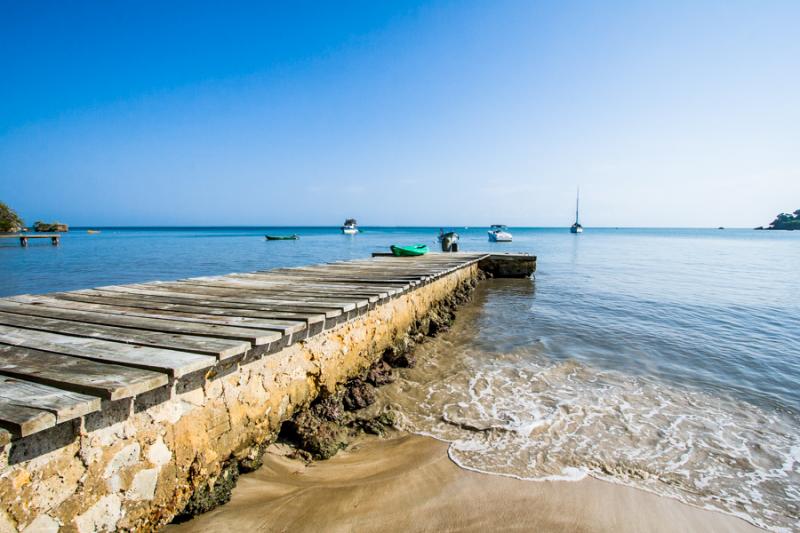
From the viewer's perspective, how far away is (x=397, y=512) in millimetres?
3232

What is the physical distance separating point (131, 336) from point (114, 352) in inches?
19.1

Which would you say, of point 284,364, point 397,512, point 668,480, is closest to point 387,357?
point 284,364

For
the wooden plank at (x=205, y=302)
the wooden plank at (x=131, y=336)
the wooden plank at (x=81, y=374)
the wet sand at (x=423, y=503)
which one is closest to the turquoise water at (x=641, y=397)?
the wet sand at (x=423, y=503)

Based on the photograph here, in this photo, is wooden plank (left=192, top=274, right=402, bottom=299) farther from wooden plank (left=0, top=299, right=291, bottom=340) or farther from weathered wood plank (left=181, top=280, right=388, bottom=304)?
wooden plank (left=0, top=299, right=291, bottom=340)

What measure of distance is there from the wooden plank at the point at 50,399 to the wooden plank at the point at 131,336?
0.81m

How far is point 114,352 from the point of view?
2852mm

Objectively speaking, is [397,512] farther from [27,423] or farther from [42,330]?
[42,330]

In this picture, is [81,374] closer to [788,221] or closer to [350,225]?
[350,225]

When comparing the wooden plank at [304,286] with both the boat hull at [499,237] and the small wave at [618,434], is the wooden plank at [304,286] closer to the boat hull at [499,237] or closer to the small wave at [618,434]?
the small wave at [618,434]

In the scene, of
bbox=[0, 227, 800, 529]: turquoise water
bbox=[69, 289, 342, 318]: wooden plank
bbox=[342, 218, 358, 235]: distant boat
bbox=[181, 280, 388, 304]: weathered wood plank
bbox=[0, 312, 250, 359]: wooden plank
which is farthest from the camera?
bbox=[342, 218, 358, 235]: distant boat

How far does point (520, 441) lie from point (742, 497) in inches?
81.6

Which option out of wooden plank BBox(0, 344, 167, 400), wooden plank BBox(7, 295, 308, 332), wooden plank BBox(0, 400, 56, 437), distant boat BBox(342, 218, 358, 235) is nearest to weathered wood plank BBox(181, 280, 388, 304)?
wooden plank BBox(7, 295, 308, 332)

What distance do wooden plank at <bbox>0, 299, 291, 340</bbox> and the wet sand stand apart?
1.27 meters

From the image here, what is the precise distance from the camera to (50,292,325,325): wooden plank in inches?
166
